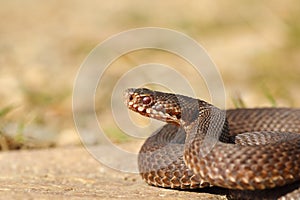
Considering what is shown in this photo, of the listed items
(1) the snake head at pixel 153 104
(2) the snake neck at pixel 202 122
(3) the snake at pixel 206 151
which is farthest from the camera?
(1) the snake head at pixel 153 104

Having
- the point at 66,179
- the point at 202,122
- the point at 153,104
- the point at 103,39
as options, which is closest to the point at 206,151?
the point at 202,122

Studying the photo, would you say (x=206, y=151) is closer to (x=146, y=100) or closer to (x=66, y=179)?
(x=146, y=100)

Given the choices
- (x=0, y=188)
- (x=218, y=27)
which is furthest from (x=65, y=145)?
(x=218, y=27)

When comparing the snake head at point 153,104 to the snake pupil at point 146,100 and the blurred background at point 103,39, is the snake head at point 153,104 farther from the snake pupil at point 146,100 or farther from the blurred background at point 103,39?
the blurred background at point 103,39

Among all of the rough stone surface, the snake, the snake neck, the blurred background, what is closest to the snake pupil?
the snake

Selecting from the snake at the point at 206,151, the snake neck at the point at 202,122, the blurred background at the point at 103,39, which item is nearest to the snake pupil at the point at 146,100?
the snake at the point at 206,151

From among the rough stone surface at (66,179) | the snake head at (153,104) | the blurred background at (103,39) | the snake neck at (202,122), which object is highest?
the blurred background at (103,39)
